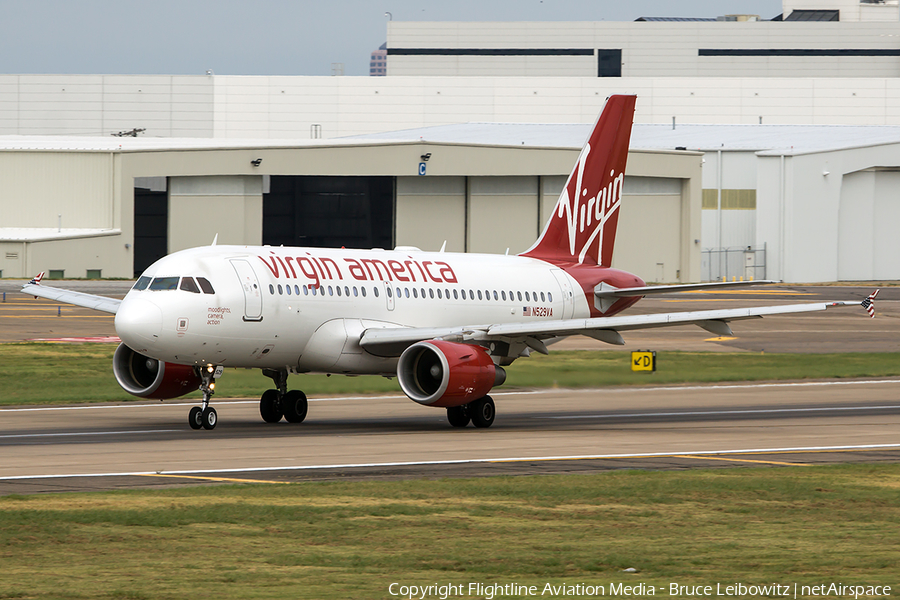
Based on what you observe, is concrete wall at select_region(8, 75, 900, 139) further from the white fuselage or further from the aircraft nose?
the aircraft nose

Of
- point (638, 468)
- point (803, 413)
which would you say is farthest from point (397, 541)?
point (803, 413)

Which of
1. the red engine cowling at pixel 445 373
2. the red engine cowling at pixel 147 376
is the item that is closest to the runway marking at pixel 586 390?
the red engine cowling at pixel 147 376

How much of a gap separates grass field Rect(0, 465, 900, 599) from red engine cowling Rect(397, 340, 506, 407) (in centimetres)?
857

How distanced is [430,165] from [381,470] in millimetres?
76027

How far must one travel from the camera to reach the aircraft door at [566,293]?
40094 millimetres

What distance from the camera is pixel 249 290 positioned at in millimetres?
31469

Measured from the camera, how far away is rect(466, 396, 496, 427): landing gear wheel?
3291 cm

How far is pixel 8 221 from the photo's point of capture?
97.2 metres

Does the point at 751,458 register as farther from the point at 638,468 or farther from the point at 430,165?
the point at 430,165

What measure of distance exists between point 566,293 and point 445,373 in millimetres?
10486

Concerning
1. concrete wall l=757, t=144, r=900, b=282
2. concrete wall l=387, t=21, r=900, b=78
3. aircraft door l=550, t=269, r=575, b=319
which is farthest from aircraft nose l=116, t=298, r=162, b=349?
concrete wall l=387, t=21, r=900, b=78

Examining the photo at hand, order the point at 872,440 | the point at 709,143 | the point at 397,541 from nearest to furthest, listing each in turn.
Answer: the point at 397,541
the point at 872,440
the point at 709,143

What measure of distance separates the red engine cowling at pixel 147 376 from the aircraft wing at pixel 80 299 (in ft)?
5.85

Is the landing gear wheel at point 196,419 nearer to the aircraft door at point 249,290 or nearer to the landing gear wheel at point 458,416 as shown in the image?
the aircraft door at point 249,290
